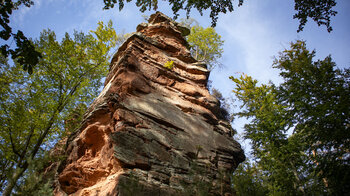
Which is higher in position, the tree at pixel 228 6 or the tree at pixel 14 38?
the tree at pixel 228 6

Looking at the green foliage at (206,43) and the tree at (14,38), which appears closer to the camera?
the tree at (14,38)

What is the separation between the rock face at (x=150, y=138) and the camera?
19.6ft

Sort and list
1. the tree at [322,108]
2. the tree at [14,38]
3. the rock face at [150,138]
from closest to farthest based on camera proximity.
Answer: the tree at [14,38] → the rock face at [150,138] → the tree at [322,108]

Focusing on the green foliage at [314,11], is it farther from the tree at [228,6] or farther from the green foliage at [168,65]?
the green foliage at [168,65]

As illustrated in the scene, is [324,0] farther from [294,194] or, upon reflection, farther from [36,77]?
[36,77]

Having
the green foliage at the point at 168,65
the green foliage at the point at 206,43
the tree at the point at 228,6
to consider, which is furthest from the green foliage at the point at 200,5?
the green foliage at the point at 206,43

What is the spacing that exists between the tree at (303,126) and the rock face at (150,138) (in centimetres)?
323

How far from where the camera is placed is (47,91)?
34.8ft

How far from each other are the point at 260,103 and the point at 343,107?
4.99 m

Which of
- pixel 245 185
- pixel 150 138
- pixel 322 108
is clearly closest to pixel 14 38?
pixel 150 138

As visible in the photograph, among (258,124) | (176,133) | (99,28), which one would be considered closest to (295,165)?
(258,124)

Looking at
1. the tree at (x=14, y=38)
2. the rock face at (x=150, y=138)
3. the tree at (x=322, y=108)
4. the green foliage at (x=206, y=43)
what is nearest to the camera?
the tree at (x=14, y=38)

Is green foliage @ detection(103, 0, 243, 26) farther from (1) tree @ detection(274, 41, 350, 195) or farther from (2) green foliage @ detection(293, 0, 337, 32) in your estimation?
(1) tree @ detection(274, 41, 350, 195)

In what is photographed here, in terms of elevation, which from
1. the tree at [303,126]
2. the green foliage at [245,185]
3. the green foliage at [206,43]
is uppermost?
the green foliage at [206,43]
